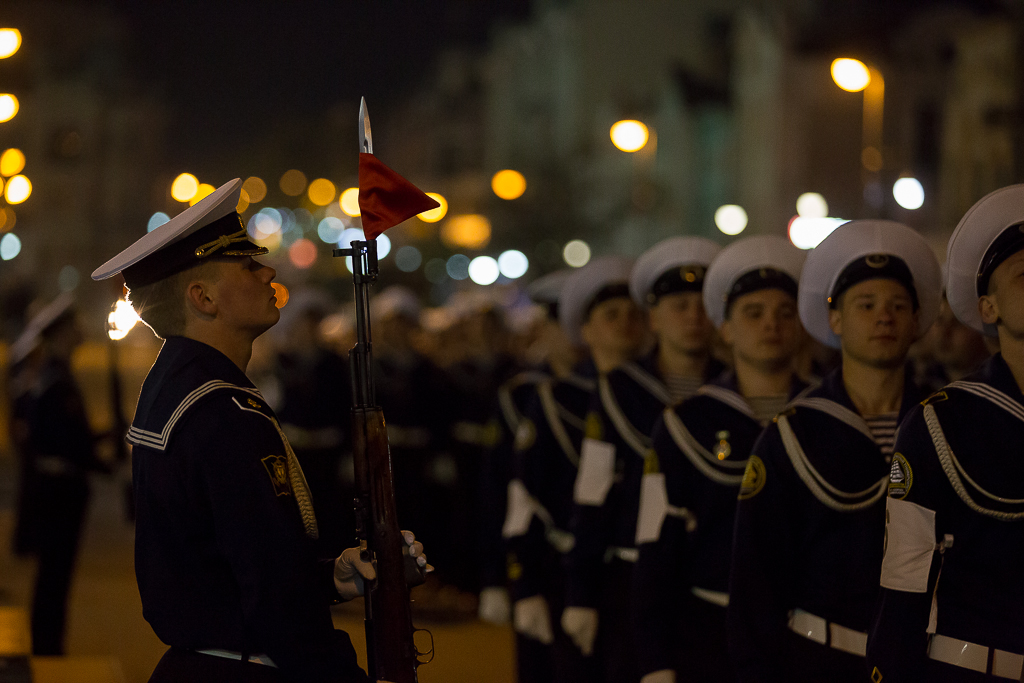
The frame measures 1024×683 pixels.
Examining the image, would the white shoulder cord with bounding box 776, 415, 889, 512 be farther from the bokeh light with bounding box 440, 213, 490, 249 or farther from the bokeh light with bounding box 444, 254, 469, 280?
the bokeh light with bounding box 444, 254, 469, 280

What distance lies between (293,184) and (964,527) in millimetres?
85983

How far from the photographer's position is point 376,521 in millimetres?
3393

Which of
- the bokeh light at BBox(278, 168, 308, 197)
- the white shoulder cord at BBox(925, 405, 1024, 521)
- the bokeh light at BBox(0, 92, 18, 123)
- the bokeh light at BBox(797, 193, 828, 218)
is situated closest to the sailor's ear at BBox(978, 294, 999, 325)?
the white shoulder cord at BBox(925, 405, 1024, 521)

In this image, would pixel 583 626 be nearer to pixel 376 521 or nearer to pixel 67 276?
pixel 376 521

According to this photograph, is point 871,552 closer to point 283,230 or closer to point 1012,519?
point 1012,519

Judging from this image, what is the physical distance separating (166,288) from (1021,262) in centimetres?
242

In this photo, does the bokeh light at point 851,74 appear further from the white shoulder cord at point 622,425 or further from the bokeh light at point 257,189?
the bokeh light at point 257,189

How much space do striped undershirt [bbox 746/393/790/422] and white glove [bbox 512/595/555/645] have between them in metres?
2.05

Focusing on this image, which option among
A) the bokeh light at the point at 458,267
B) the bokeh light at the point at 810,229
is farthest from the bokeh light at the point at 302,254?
the bokeh light at the point at 810,229

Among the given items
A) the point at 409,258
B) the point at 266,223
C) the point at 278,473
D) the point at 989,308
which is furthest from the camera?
the point at 266,223

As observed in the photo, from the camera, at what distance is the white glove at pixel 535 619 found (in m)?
6.38

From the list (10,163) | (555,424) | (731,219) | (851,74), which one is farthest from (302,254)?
(555,424)

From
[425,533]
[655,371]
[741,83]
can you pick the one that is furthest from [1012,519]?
[741,83]

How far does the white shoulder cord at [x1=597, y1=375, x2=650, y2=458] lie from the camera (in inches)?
226
